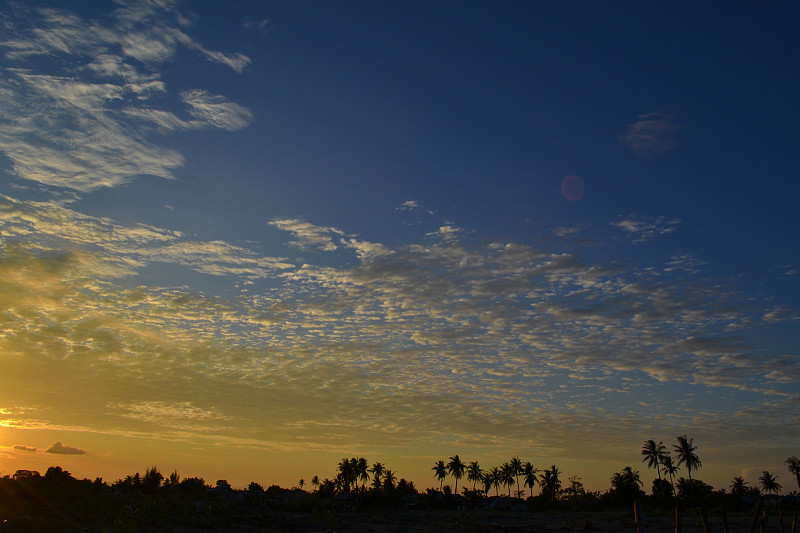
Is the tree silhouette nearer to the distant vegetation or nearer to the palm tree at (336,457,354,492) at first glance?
the distant vegetation

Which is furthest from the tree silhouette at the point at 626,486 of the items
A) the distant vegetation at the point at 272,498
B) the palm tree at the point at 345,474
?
the palm tree at the point at 345,474

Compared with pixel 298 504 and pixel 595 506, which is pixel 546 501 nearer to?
pixel 595 506

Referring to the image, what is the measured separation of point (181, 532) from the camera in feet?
128

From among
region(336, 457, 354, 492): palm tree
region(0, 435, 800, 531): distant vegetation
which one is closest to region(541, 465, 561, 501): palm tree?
region(0, 435, 800, 531): distant vegetation

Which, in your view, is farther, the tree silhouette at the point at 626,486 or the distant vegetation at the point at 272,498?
the tree silhouette at the point at 626,486

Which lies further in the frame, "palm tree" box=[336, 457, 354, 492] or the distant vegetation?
"palm tree" box=[336, 457, 354, 492]

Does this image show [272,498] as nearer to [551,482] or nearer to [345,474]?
[345,474]

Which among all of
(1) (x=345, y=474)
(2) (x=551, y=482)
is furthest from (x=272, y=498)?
(2) (x=551, y=482)

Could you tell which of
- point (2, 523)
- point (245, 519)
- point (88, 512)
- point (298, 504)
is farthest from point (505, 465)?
point (2, 523)

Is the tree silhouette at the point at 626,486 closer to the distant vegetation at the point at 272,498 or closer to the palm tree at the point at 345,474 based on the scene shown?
the distant vegetation at the point at 272,498

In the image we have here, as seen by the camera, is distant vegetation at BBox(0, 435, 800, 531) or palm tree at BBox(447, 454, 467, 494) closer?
distant vegetation at BBox(0, 435, 800, 531)

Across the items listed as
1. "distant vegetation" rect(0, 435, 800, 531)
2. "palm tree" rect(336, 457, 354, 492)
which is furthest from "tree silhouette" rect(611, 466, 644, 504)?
"palm tree" rect(336, 457, 354, 492)

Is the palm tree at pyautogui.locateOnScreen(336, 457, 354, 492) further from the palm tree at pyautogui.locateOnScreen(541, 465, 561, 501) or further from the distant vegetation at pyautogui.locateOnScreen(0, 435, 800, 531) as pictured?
the palm tree at pyautogui.locateOnScreen(541, 465, 561, 501)

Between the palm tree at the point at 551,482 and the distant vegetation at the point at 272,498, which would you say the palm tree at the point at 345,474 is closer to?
the distant vegetation at the point at 272,498
